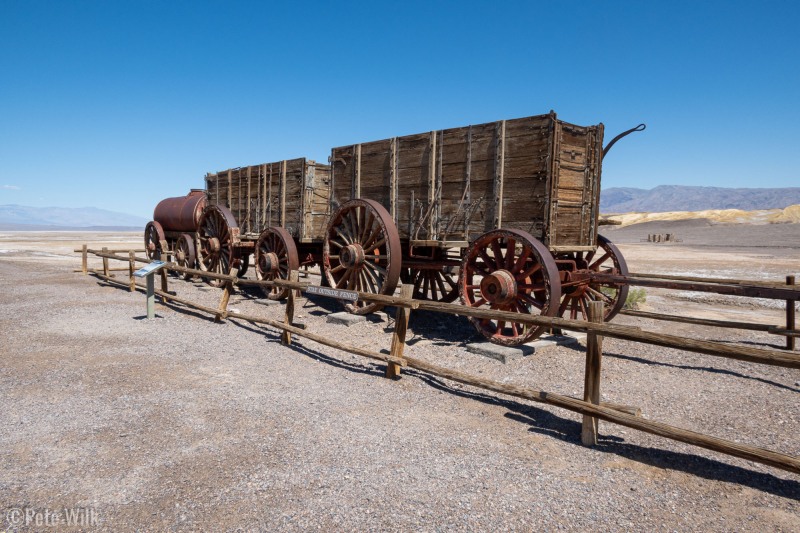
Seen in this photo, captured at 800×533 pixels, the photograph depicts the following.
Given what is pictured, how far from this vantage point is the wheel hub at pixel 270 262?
36.4ft

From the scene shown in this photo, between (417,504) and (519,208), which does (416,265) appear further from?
(417,504)

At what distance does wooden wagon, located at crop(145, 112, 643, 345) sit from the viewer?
680cm

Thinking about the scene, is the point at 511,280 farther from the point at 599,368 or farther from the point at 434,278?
the point at 434,278

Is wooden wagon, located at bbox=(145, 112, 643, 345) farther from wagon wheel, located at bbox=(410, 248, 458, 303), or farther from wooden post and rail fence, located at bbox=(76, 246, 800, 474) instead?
wooden post and rail fence, located at bbox=(76, 246, 800, 474)

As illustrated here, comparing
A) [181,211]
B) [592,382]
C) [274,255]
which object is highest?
A: [181,211]

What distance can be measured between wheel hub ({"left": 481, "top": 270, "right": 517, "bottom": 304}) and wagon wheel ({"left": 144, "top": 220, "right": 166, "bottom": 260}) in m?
12.3

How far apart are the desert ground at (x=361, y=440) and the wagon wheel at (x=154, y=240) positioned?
8.51 meters

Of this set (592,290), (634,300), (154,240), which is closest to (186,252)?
(154,240)

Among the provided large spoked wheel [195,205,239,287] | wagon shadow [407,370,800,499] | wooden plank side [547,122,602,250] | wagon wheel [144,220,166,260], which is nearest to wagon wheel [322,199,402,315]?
wooden plank side [547,122,602,250]

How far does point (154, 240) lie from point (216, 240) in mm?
4816

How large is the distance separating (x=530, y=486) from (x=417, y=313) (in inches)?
246

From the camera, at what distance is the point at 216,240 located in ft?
43.8

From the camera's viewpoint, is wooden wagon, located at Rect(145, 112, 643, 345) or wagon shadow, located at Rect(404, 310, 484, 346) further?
wagon shadow, located at Rect(404, 310, 484, 346)

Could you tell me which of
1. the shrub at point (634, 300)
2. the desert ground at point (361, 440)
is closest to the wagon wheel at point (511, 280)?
the desert ground at point (361, 440)
